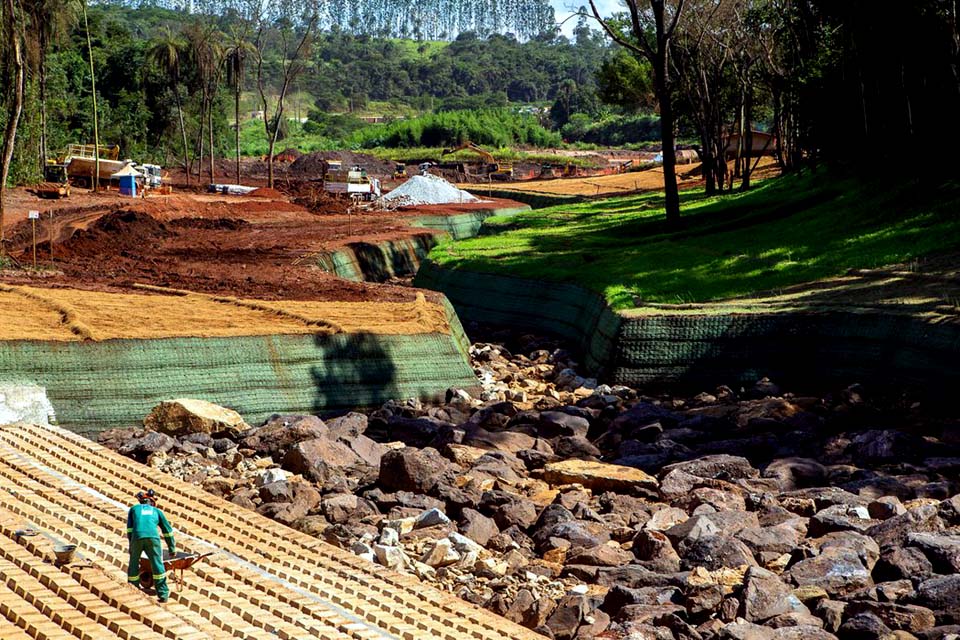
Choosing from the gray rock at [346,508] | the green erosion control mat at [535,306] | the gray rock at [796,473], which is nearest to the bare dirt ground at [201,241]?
the green erosion control mat at [535,306]

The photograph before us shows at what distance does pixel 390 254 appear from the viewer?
37.3 meters

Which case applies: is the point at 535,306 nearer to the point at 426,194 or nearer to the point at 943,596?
the point at 943,596

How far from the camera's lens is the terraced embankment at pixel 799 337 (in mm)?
18641

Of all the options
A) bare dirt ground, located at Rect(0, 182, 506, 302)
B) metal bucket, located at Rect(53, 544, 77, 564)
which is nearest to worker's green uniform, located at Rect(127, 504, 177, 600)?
metal bucket, located at Rect(53, 544, 77, 564)

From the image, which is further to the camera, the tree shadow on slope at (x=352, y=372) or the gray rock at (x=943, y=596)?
the tree shadow on slope at (x=352, y=372)

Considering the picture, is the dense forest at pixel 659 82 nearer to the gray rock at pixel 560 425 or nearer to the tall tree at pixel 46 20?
the tall tree at pixel 46 20

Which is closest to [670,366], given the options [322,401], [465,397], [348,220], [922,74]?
[465,397]

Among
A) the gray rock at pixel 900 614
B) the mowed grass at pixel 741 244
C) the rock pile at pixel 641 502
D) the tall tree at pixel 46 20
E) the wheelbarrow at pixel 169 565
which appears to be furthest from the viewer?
the tall tree at pixel 46 20

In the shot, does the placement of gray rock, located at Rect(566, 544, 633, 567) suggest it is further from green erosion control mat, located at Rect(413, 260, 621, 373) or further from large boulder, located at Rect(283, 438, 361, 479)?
green erosion control mat, located at Rect(413, 260, 621, 373)

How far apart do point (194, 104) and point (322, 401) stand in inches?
2475

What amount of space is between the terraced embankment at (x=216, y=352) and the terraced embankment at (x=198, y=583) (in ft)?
13.2

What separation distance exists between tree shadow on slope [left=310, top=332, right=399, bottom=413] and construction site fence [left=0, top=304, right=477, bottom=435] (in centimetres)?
2

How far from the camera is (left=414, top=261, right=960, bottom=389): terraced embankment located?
61.2 ft

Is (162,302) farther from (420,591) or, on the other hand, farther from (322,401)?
(420,591)
